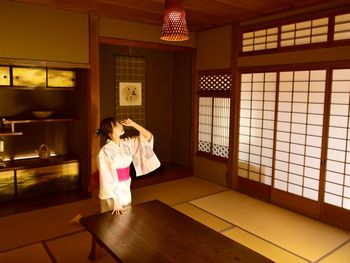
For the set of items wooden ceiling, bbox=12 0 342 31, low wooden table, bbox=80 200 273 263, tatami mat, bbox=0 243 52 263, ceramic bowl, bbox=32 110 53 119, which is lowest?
tatami mat, bbox=0 243 52 263

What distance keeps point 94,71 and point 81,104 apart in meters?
0.56

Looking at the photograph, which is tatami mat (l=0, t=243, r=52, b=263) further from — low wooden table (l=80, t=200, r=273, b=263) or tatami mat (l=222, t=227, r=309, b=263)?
tatami mat (l=222, t=227, r=309, b=263)

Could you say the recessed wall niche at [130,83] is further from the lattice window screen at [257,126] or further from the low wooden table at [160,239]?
the low wooden table at [160,239]

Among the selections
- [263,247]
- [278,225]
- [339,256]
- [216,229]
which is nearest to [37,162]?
[216,229]

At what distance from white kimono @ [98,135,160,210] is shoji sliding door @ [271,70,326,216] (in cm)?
207

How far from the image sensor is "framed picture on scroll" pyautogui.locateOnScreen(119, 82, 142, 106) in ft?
19.1

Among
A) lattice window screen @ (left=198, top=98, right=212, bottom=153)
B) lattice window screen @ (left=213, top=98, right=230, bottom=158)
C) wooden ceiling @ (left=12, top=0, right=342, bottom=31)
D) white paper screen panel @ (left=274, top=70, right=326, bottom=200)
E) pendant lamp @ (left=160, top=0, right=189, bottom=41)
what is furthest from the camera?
lattice window screen @ (left=198, top=98, right=212, bottom=153)

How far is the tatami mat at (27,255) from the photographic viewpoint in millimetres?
2838

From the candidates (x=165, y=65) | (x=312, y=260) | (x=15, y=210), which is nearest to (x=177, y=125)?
(x=165, y=65)

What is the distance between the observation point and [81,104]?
462 cm

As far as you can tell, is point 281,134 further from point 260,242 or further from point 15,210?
point 15,210

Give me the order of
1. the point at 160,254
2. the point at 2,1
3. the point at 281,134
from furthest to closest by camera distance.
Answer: the point at 281,134 → the point at 2,1 → the point at 160,254

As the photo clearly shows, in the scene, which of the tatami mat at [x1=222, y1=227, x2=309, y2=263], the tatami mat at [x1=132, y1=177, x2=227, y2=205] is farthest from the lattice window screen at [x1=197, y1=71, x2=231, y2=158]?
the tatami mat at [x1=222, y1=227, x2=309, y2=263]

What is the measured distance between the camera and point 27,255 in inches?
115
